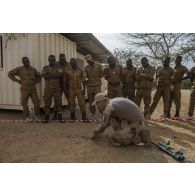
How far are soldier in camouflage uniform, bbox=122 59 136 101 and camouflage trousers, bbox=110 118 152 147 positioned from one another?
3377 mm

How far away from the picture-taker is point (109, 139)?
5.71m

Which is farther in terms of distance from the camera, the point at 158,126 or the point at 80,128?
the point at 158,126

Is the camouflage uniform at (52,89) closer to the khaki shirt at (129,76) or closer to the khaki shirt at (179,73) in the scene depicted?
the khaki shirt at (129,76)

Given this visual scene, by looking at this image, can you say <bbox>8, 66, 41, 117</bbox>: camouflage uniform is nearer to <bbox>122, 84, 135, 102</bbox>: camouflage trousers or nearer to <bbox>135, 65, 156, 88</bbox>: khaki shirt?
<bbox>122, 84, 135, 102</bbox>: camouflage trousers

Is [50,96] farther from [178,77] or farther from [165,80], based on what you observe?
[178,77]

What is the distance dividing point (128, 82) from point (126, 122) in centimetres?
342

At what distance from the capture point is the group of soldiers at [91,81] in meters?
7.98

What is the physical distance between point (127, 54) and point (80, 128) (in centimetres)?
2466

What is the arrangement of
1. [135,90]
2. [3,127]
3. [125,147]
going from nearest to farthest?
[125,147], [3,127], [135,90]

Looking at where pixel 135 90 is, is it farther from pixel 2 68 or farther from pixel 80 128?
pixel 2 68

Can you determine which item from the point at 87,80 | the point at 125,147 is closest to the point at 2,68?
the point at 87,80

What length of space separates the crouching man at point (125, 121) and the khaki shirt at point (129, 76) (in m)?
3.34

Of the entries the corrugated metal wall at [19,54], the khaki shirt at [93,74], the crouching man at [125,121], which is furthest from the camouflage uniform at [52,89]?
the crouching man at [125,121]

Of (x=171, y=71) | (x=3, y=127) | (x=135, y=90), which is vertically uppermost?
(x=171, y=71)
